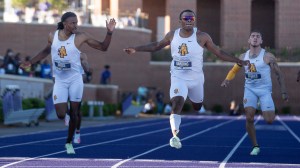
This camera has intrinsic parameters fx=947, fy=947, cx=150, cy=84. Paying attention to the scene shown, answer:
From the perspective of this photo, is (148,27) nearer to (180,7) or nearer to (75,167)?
(180,7)

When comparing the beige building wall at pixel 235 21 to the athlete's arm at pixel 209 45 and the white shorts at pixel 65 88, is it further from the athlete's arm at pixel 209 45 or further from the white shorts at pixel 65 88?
the athlete's arm at pixel 209 45

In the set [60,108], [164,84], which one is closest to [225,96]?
[164,84]

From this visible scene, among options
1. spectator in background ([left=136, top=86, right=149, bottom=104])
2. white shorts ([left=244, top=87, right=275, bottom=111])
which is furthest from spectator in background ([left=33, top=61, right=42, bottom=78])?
white shorts ([left=244, top=87, right=275, bottom=111])

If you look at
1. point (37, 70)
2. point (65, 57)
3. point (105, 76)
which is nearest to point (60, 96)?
point (65, 57)

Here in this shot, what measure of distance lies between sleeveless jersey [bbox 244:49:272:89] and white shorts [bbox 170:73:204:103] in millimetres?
1481

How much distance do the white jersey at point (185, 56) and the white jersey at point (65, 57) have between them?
1.84m

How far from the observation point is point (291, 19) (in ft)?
185

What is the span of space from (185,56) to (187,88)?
59 centimetres

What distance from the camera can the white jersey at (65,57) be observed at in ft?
54.7

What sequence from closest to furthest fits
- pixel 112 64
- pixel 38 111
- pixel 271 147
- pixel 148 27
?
pixel 271 147 → pixel 38 111 → pixel 112 64 → pixel 148 27

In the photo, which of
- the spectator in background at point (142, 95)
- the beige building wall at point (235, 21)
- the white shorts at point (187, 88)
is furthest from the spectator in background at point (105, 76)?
the white shorts at point (187, 88)

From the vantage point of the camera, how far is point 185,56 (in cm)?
1591

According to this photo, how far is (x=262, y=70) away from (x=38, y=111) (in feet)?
57.3

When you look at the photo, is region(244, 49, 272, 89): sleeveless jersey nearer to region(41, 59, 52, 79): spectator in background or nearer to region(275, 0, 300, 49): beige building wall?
region(41, 59, 52, 79): spectator in background
